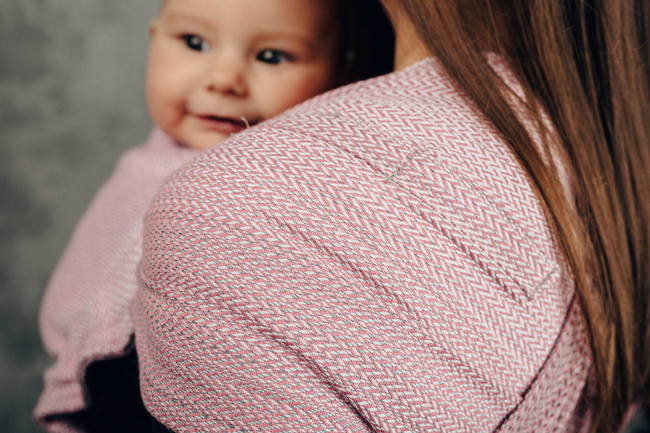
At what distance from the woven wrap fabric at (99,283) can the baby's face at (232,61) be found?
7 cm

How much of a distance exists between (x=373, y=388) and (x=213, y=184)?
7.3 inches

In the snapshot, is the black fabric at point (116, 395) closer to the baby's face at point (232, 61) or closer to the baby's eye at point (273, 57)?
the baby's face at point (232, 61)

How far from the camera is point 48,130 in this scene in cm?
124

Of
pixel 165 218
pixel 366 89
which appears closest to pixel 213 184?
pixel 165 218

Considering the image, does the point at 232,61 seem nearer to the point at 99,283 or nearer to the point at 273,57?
the point at 273,57

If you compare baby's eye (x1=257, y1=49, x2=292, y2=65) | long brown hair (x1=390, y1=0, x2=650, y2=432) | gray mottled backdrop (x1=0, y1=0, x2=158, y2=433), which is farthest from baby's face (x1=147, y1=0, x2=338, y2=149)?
gray mottled backdrop (x1=0, y1=0, x2=158, y2=433)

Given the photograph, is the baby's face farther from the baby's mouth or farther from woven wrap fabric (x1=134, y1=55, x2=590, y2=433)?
woven wrap fabric (x1=134, y1=55, x2=590, y2=433)

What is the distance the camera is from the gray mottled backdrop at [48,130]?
1181 millimetres

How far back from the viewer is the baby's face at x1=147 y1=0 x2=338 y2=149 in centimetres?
65

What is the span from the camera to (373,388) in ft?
1.11

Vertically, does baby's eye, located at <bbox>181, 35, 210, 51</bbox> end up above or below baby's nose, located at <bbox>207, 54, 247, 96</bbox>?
above

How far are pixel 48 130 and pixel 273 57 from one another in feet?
2.78

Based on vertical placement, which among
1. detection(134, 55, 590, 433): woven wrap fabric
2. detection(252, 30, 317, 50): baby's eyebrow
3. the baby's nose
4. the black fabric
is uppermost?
detection(252, 30, 317, 50): baby's eyebrow

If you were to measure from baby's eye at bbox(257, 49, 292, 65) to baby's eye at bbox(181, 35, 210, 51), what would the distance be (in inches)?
3.1
